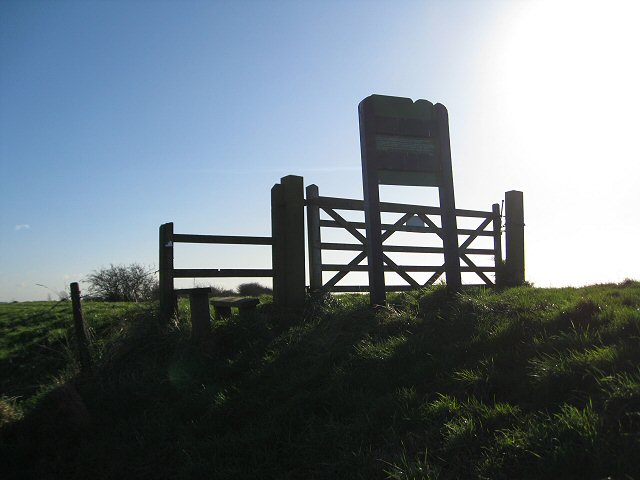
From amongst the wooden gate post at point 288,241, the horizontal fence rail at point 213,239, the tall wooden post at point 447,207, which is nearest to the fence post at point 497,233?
the tall wooden post at point 447,207

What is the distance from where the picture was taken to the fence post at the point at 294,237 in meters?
8.13

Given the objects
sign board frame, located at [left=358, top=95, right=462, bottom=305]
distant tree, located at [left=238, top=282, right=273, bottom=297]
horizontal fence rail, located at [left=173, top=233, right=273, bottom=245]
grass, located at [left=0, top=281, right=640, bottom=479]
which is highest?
sign board frame, located at [left=358, top=95, right=462, bottom=305]

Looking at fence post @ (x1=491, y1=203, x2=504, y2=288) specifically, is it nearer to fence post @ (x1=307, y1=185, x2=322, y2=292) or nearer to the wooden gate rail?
the wooden gate rail

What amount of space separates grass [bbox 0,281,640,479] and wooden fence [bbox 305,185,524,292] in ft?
5.77

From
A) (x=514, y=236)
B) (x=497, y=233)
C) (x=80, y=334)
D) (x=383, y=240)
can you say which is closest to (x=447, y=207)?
(x=383, y=240)

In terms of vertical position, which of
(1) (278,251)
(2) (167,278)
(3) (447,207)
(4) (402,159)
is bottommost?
(2) (167,278)

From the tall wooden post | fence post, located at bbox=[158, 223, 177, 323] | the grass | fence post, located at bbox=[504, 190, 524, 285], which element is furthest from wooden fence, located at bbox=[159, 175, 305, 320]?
fence post, located at bbox=[504, 190, 524, 285]

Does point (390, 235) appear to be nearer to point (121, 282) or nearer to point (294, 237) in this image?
point (294, 237)

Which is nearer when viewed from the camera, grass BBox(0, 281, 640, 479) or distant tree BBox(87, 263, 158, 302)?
grass BBox(0, 281, 640, 479)

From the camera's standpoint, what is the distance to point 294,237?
8258mm

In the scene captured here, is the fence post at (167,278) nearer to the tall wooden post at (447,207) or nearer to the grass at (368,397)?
the grass at (368,397)

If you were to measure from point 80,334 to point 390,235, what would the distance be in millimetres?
5712

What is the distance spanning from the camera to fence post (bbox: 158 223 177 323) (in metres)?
8.13

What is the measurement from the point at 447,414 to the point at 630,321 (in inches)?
77.5
